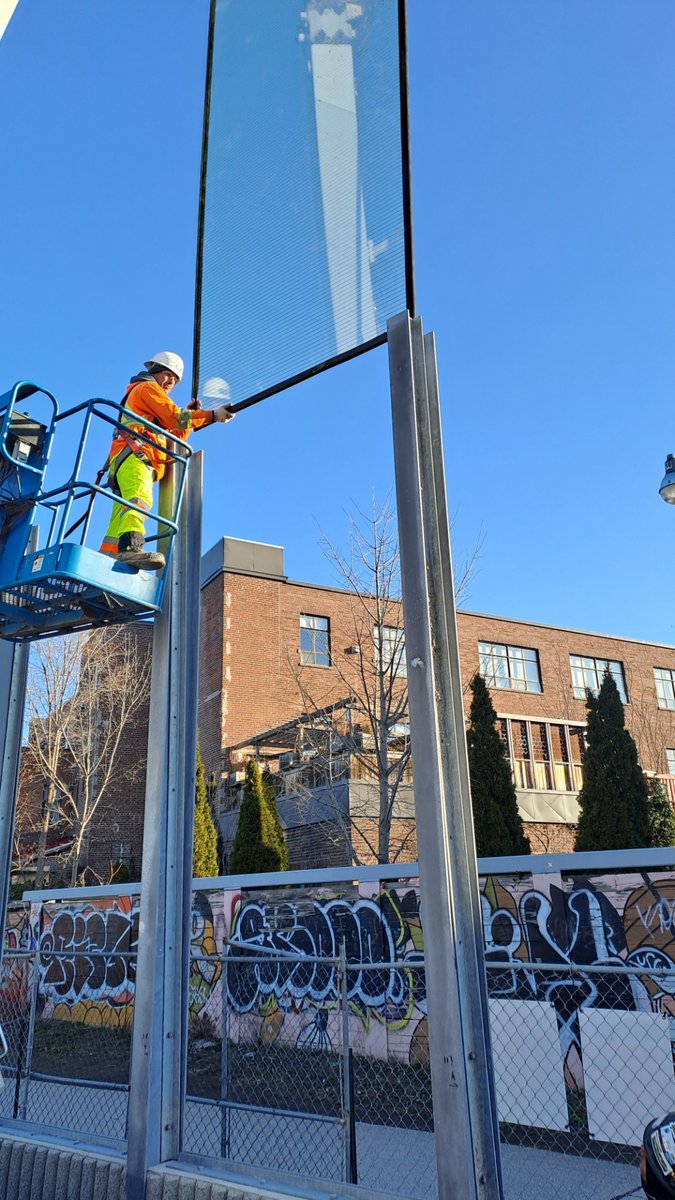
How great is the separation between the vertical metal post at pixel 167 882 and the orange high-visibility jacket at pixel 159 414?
458 mm

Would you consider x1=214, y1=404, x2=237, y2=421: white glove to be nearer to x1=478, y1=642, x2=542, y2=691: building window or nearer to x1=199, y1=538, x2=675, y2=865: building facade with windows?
x1=199, y1=538, x2=675, y2=865: building facade with windows

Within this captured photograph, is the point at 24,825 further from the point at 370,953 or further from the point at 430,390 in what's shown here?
the point at 430,390

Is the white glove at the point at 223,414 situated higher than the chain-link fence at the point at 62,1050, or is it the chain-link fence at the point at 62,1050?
the white glove at the point at 223,414

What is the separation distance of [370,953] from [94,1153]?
865 centimetres

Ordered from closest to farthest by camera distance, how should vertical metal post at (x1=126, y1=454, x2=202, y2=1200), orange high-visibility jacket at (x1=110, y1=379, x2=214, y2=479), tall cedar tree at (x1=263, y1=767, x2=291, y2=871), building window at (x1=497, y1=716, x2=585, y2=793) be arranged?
vertical metal post at (x1=126, y1=454, x2=202, y2=1200) < orange high-visibility jacket at (x1=110, y1=379, x2=214, y2=479) < tall cedar tree at (x1=263, y1=767, x2=291, y2=871) < building window at (x1=497, y1=716, x2=585, y2=793)

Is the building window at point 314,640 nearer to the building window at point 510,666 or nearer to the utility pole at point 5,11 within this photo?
the building window at point 510,666

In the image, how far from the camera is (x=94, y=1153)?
167 inches

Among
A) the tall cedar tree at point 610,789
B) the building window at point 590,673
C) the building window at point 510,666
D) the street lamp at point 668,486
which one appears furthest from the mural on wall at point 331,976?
the building window at point 590,673

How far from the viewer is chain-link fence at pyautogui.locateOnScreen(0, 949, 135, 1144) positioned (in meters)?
8.87

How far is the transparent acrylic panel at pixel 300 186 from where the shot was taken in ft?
15.2

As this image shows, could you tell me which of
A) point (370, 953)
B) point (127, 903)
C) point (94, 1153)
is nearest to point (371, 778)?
point (127, 903)

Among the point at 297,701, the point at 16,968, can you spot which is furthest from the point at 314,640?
the point at 16,968

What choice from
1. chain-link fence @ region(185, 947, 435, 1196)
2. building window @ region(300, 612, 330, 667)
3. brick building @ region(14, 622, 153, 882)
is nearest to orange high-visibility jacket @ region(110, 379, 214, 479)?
chain-link fence @ region(185, 947, 435, 1196)

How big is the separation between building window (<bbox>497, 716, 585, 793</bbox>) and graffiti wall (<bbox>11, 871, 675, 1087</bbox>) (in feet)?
53.9
